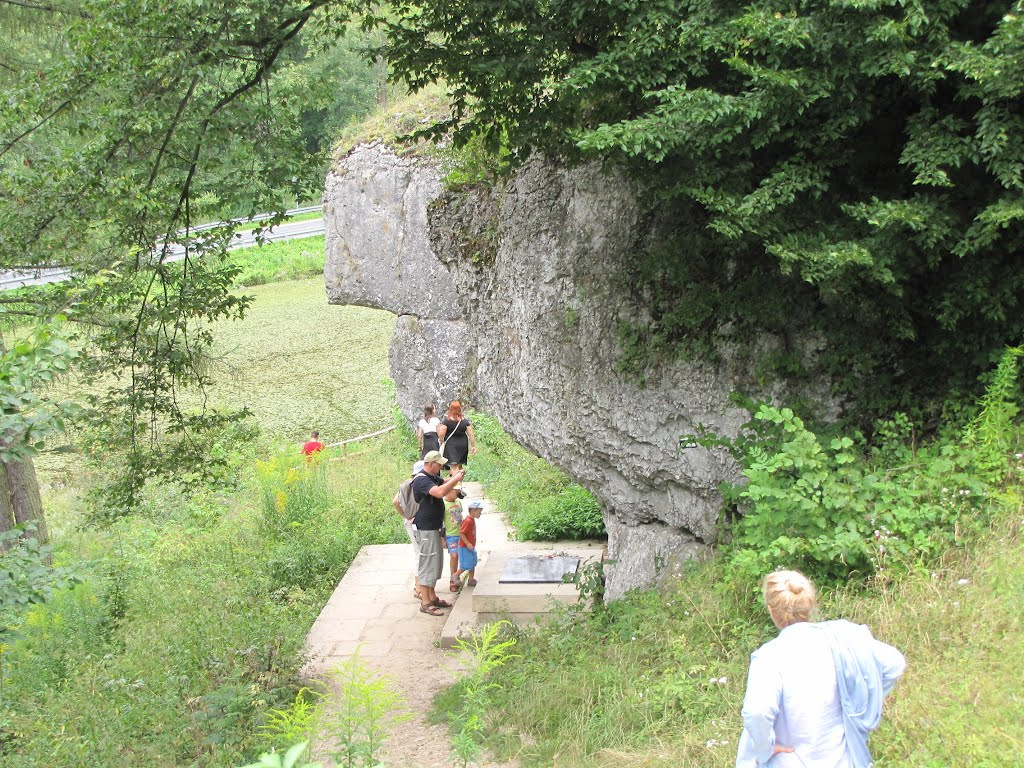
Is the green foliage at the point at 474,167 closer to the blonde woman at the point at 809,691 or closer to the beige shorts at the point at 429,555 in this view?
the beige shorts at the point at 429,555

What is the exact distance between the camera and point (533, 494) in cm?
1299

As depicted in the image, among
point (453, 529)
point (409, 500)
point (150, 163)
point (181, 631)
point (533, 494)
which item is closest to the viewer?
point (150, 163)

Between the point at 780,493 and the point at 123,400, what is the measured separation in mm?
5589

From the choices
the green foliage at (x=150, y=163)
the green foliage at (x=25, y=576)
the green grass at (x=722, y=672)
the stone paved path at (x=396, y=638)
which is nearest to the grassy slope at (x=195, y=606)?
the green foliage at (x=25, y=576)

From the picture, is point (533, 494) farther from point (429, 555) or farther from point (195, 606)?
point (195, 606)

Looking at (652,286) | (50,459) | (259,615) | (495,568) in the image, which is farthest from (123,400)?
(50,459)

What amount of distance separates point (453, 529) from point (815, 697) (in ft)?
22.1

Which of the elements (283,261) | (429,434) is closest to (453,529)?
(429,434)

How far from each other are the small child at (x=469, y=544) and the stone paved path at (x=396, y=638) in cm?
26

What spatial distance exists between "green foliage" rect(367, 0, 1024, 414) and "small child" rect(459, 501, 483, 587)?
3795 millimetres

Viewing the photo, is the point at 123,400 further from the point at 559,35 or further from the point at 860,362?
the point at 860,362

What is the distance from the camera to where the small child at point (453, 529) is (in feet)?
30.5

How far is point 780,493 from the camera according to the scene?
5496 mm

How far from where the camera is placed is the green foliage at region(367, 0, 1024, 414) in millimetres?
4984
